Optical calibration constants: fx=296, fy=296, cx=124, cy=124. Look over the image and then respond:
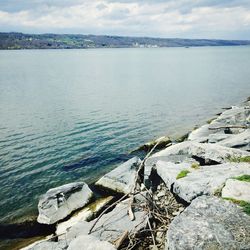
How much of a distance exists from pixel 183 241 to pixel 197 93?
4833 centimetres

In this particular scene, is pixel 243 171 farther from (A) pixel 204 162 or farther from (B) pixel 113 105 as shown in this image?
(B) pixel 113 105

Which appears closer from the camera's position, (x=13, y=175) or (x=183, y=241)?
(x=183, y=241)

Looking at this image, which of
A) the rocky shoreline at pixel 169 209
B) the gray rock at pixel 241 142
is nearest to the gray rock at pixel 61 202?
the rocky shoreline at pixel 169 209

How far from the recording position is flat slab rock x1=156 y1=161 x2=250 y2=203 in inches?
376

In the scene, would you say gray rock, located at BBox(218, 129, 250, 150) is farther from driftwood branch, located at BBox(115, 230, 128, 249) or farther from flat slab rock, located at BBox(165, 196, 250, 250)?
driftwood branch, located at BBox(115, 230, 128, 249)

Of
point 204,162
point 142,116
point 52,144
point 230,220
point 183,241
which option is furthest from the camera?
point 142,116

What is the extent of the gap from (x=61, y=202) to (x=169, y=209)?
22.7 ft

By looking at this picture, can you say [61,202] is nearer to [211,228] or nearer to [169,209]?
[169,209]

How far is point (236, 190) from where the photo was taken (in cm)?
883

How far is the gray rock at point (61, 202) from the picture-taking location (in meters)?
14.9

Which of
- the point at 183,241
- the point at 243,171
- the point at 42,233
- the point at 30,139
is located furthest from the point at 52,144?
the point at 183,241

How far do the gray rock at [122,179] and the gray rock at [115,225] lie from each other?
15.6 feet

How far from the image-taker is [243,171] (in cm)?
1021

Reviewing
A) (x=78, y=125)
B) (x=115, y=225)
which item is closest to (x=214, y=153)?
(x=115, y=225)
